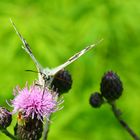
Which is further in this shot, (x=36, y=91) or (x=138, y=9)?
(x=138, y=9)

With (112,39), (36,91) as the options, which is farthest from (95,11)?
(36,91)

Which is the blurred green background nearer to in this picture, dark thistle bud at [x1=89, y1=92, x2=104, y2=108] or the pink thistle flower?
dark thistle bud at [x1=89, y1=92, x2=104, y2=108]

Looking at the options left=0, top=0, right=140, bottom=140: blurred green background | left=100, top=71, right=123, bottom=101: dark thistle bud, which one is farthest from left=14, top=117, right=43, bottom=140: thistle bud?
left=0, top=0, right=140, bottom=140: blurred green background

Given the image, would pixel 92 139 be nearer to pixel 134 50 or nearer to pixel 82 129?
pixel 82 129

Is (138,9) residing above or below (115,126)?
above

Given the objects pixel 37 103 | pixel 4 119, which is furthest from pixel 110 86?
pixel 4 119

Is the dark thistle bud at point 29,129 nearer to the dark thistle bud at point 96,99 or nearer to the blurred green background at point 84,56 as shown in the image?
the dark thistle bud at point 96,99
